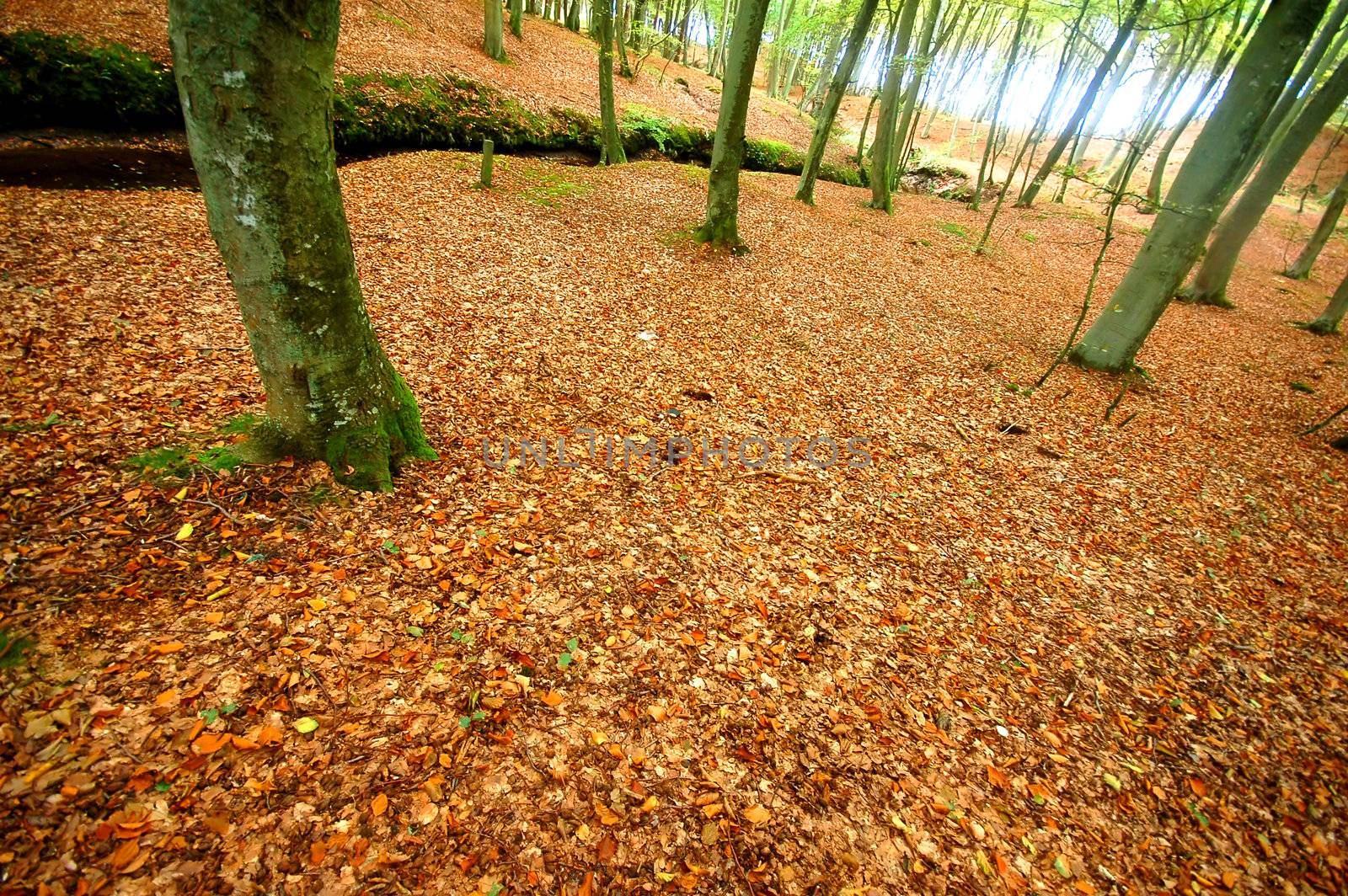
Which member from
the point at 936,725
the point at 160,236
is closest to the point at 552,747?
the point at 936,725

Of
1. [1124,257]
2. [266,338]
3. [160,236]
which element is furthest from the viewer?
[1124,257]

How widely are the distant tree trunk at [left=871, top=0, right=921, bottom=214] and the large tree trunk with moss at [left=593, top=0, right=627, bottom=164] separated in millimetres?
7995

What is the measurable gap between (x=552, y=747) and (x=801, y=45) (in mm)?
45368

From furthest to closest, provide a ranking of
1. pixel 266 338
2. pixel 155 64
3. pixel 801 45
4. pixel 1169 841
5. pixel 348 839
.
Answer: pixel 801 45 → pixel 155 64 → pixel 266 338 → pixel 1169 841 → pixel 348 839

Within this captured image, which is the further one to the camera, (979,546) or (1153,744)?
(979,546)

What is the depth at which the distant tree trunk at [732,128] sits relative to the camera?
8.38 metres

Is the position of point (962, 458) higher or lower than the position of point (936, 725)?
higher

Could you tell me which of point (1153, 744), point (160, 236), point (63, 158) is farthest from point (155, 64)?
point (1153, 744)

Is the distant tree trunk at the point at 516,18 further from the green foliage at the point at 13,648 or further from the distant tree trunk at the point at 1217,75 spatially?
the green foliage at the point at 13,648

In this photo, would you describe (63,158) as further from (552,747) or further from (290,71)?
(552,747)

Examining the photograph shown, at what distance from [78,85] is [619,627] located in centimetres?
1400

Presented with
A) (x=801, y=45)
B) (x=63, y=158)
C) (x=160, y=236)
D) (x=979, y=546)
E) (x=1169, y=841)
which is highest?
(x=801, y=45)

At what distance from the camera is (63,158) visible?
835cm

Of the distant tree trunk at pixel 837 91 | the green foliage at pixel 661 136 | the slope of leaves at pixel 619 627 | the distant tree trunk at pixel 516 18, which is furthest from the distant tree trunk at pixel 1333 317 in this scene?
the distant tree trunk at pixel 516 18
